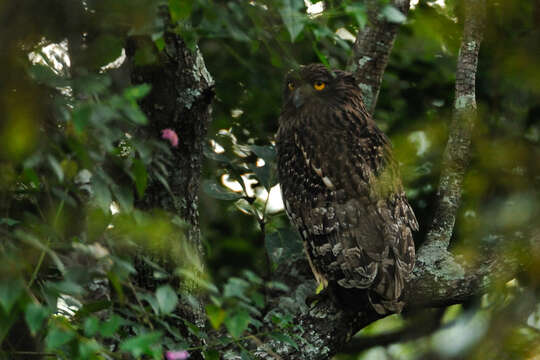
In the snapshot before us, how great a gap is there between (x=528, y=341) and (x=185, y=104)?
5.81ft

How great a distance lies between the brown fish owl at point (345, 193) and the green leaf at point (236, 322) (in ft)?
4.99

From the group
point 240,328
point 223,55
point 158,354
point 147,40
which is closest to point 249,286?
point 240,328

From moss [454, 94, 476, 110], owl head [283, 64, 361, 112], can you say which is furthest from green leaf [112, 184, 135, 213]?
owl head [283, 64, 361, 112]

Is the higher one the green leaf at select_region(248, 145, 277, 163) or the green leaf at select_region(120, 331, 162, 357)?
the green leaf at select_region(120, 331, 162, 357)

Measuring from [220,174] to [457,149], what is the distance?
4.84 ft

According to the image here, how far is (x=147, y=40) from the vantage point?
9.16 feet

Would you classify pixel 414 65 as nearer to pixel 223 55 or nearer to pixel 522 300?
pixel 223 55

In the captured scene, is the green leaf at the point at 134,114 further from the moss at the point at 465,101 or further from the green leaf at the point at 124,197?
the moss at the point at 465,101

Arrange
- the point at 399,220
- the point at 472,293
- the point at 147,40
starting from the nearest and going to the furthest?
the point at 147,40 → the point at 472,293 → the point at 399,220

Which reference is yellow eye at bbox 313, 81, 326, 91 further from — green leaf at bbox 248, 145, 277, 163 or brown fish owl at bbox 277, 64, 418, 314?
green leaf at bbox 248, 145, 277, 163

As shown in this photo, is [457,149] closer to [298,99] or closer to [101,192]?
[298,99]

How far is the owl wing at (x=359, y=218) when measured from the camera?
11.2 ft

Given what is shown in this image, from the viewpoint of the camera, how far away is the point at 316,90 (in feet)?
15.0

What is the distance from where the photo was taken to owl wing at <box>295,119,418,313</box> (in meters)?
3.43
